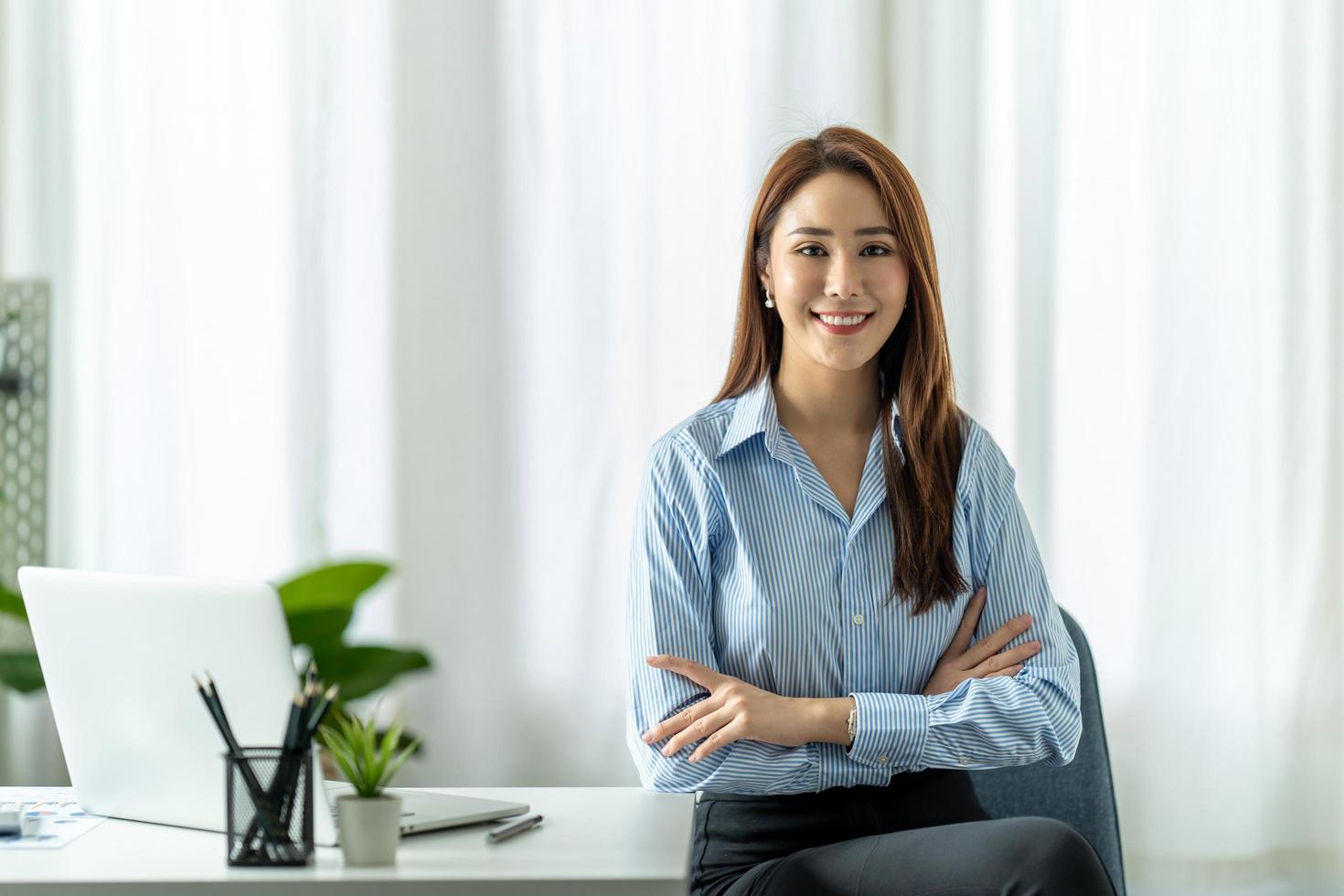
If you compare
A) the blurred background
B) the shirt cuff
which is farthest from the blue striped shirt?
the blurred background

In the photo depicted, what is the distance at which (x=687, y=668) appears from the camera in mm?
1548

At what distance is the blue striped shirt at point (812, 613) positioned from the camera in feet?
5.08

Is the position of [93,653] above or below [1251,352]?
below

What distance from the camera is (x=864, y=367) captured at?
1.85 metres

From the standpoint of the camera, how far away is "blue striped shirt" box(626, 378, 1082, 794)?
155cm

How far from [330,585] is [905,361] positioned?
58.2 inches

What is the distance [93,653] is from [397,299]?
1.69 m

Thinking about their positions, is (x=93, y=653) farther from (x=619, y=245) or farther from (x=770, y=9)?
(x=770, y=9)

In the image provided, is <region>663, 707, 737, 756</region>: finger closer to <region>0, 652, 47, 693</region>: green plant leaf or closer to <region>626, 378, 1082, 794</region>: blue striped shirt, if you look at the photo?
<region>626, 378, 1082, 794</region>: blue striped shirt

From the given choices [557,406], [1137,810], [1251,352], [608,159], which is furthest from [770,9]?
[1137,810]

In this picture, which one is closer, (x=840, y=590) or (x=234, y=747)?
(x=234, y=747)

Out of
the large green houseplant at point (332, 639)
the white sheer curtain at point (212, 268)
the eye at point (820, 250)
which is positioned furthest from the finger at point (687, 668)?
the white sheer curtain at point (212, 268)

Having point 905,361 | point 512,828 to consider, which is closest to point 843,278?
point 905,361

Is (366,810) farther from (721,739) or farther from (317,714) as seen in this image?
(721,739)
